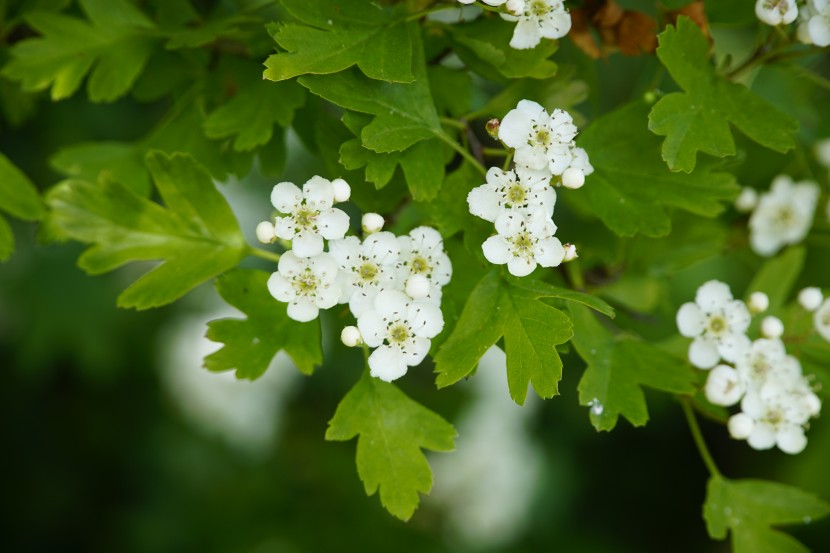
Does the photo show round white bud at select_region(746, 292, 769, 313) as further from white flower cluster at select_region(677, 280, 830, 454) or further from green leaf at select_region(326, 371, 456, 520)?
green leaf at select_region(326, 371, 456, 520)

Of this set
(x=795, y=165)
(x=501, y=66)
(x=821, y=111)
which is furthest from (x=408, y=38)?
(x=821, y=111)

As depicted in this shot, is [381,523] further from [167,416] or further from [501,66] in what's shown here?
[501,66]

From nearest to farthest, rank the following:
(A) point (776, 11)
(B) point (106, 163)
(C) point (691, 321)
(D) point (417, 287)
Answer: (D) point (417, 287)
(A) point (776, 11)
(C) point (691, 321)
(B) point (106, 163)

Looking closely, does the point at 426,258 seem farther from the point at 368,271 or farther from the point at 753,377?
the point at 753,377

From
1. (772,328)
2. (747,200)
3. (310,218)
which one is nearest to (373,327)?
(310,218)

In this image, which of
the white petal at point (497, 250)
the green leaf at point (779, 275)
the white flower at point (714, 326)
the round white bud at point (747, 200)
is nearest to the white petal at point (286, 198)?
the white petal at point (497, 250)

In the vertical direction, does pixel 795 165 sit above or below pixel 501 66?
below

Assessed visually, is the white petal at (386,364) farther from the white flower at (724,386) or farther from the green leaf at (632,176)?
the white flower at (724,386)
